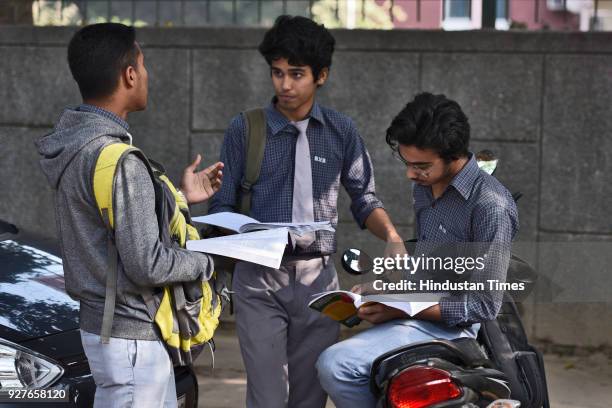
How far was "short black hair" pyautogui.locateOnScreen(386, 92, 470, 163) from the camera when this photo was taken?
131 inches

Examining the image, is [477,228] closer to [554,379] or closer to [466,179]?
[466,179]

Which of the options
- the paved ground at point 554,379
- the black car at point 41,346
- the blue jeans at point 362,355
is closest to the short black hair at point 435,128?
the blue jeans at point 362,355

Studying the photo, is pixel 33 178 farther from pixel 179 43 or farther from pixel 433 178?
pixel 433 178

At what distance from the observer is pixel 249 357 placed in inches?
155

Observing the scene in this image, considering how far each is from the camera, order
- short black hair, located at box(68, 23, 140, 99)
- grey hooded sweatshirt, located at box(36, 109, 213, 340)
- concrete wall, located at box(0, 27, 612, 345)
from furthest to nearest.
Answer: concrete wall, located at box(0, 27, 612, 345)
short black hair, located at box(68, 23, 140, 99)
grey hooded sweatshirt, located at box(36, 109, 213, 340)

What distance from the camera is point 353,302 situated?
334 centimetres

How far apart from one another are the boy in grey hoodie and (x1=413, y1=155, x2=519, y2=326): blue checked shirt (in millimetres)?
779

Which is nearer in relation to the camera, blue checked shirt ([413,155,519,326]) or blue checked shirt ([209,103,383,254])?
blue checked shirt ([413,155,519,326])

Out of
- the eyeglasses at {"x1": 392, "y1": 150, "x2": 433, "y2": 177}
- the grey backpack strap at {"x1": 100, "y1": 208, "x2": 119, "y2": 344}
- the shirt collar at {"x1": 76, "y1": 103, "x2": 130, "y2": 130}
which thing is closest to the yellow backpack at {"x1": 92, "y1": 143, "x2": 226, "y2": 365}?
the grey backpack strap at {"x1": 100, "y1": 208, "x2": 119, "y2": 344}

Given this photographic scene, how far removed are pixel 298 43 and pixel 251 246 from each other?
1.03 meters

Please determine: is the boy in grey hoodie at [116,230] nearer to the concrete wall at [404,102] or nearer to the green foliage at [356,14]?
the concrete wall at [404,102]

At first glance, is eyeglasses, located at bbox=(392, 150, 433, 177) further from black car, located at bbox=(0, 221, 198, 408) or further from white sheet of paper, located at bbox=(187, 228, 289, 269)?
black car, located at bbox=(0, 221, 198, 408)

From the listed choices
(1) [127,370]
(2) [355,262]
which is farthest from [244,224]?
(1) [127,370]

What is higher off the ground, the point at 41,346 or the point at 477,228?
the point at 477,228
